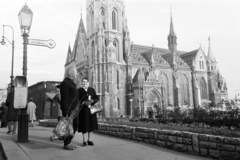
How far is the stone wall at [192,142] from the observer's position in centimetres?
511

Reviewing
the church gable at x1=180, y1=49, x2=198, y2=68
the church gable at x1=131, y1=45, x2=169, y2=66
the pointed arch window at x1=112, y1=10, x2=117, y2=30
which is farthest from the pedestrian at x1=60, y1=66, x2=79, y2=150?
the church gable at x1=180, y1=49, x2=198, y2=68

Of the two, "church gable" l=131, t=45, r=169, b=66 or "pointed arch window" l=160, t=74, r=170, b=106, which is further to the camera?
"church gable" l=131, t=45, r=169, b=66

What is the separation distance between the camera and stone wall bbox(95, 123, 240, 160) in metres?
5.11

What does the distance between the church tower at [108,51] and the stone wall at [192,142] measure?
2890 centimetres

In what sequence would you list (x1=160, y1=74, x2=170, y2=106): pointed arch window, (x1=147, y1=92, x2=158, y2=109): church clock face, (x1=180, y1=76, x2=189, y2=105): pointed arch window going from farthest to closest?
(x1=180, y1=76, x2=189, y2=105): pointed arch window, (x1=160, y1=74, x2=170, y2=106): pointed arch window, (x1=147, y1=92, x2=158, y2=109): church clock face

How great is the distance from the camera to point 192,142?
5.97 m

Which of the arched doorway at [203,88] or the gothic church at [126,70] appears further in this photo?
the arched doorway at [203,88]

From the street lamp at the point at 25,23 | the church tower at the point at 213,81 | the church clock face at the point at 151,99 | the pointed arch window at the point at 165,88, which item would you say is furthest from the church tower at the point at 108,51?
the street lamp at the point at 25,23

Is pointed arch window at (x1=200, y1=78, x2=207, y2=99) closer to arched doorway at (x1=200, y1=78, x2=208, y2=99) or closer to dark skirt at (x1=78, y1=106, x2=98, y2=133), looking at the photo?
arched doorway at (x1=200, y1=78, x2=208, y2=99)

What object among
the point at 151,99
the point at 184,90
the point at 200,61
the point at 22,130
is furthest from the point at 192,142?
the point at 200,61

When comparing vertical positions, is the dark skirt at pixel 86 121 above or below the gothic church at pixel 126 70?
below

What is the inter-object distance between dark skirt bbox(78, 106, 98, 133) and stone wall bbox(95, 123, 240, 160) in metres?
1.89

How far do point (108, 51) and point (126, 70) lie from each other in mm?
5103

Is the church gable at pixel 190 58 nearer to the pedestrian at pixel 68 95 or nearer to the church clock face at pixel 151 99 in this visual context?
the church clock face at pixel 151 99
